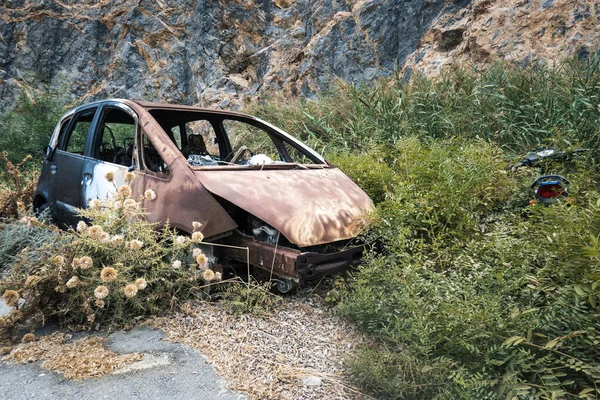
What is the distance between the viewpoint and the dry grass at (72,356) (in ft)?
7.62

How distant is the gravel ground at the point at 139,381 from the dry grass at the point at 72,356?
42 millimetres

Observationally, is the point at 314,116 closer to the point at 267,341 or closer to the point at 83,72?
the point at 267,341

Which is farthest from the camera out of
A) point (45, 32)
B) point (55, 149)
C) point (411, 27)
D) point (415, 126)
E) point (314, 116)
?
point (45, 32)

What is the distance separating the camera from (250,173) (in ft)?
11.4

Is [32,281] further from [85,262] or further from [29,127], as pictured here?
[29,127]

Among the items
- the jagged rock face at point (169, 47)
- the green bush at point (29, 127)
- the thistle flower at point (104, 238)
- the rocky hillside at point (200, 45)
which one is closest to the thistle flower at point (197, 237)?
the thistle flower at point (104, 238)

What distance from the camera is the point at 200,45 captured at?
14477 mm

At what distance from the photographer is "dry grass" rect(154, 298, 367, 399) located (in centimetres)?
224

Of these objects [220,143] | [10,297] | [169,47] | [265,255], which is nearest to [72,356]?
[10,297]

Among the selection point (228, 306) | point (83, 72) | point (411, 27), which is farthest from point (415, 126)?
point (83, 72)

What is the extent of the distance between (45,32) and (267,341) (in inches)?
654

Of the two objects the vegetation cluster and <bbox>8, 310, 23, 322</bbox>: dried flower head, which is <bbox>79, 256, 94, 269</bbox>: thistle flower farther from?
the vegetation cluster

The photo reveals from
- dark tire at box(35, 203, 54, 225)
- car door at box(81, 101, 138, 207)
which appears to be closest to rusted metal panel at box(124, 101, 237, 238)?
car door at box(81, 101, 138, 207)

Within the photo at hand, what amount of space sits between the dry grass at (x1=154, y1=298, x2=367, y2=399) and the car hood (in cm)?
55
